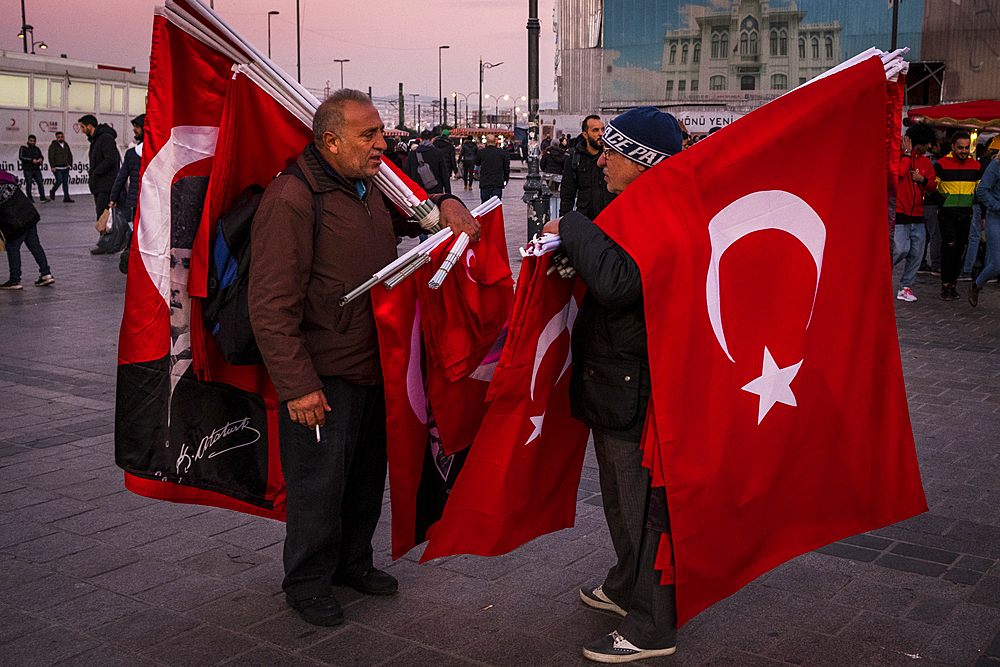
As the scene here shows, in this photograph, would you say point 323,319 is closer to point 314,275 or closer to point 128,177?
point 314,275

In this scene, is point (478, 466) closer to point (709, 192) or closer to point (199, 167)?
point (709, 192)

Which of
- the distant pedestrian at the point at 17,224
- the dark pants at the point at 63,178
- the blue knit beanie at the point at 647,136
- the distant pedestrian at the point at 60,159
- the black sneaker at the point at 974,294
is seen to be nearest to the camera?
the blue knit beanie at the point at 647,136

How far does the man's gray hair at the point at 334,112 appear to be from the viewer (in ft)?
11.0

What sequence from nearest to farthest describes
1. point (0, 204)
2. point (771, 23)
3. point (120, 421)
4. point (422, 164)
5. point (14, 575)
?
point (120, 421)
point (14, 575)
point (0, 204)
point (422, 164)
point (771, 23)

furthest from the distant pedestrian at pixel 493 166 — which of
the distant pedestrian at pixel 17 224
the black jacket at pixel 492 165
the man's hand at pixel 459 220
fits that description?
the man's hand at pixel 459 220

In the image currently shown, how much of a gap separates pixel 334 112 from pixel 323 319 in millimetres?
715

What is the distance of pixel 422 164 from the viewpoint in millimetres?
16047

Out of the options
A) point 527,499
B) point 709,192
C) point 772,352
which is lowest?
point 527,499

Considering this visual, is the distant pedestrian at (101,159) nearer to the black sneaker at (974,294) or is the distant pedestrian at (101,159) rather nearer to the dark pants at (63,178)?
the dark pants at (63,178)

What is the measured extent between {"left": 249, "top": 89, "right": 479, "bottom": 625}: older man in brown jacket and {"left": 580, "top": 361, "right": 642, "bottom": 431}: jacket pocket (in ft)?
2.52

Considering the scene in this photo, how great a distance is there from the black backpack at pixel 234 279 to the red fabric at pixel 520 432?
2.66 ft

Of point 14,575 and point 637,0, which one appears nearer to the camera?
point 14,575

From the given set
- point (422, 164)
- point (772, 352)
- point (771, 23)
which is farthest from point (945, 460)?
point (771, 23)

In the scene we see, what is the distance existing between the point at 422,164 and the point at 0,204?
6.98 metres
